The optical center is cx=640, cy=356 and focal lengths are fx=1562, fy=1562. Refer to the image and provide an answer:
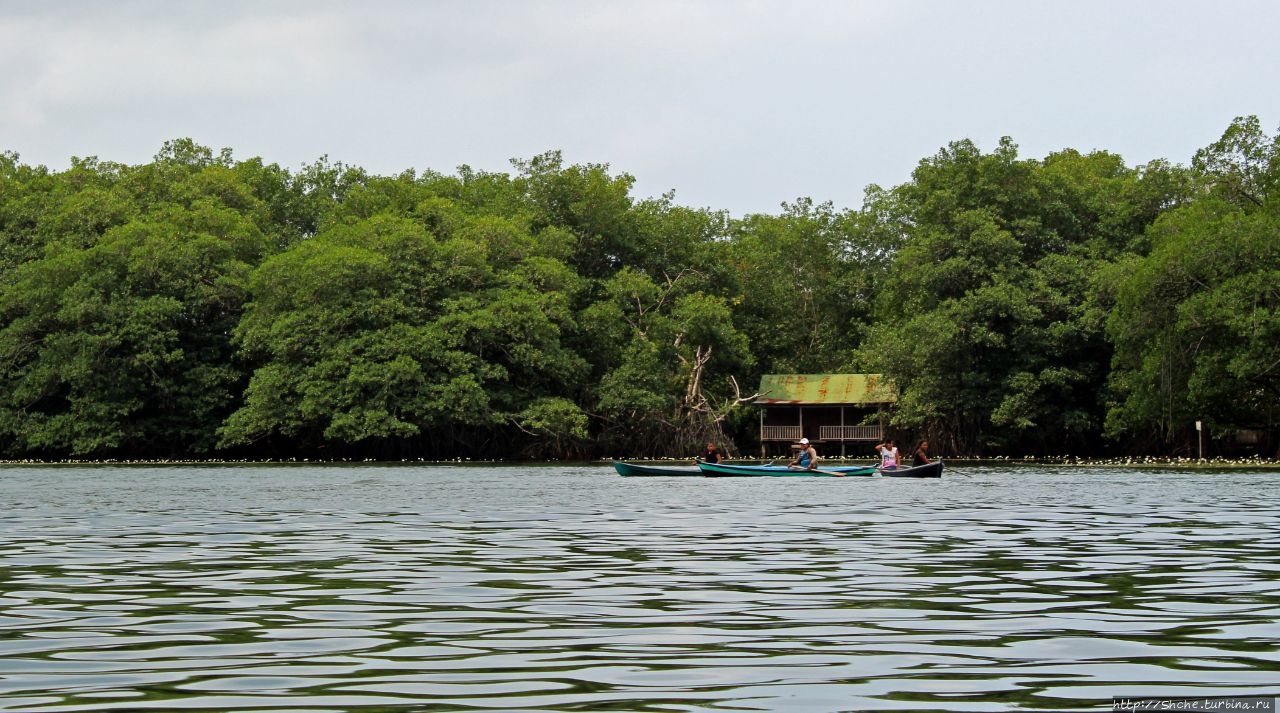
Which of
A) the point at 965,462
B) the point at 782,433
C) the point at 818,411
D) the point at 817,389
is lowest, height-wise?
the point at 965,462

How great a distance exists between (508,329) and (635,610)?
55.2 meters

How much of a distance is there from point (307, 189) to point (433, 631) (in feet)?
271

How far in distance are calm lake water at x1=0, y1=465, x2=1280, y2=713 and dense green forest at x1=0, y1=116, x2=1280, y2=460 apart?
3867 centimetres

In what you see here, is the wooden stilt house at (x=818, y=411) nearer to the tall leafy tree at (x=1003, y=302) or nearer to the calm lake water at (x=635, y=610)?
the tall leafy tree at (x=1003, y=302)

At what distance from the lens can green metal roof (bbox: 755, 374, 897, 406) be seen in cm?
7694

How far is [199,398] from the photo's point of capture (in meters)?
66.7

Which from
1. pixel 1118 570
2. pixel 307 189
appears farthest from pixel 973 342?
pixel 1118 570

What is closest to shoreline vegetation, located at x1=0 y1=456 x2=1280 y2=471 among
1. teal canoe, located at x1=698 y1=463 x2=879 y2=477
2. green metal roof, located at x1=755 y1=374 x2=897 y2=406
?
green metal roof, located at x1=755 y1=374 x2=897 y2=406

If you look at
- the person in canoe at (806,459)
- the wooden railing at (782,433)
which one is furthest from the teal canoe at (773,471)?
the wooden railing at (782,433)

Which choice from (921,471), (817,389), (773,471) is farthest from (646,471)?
(817,389)

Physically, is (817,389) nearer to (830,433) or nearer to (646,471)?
(830,433)

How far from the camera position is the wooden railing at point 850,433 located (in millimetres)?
78188

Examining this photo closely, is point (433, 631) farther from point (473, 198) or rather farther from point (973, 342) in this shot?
point (473, 198)

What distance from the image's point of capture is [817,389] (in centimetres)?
7838
